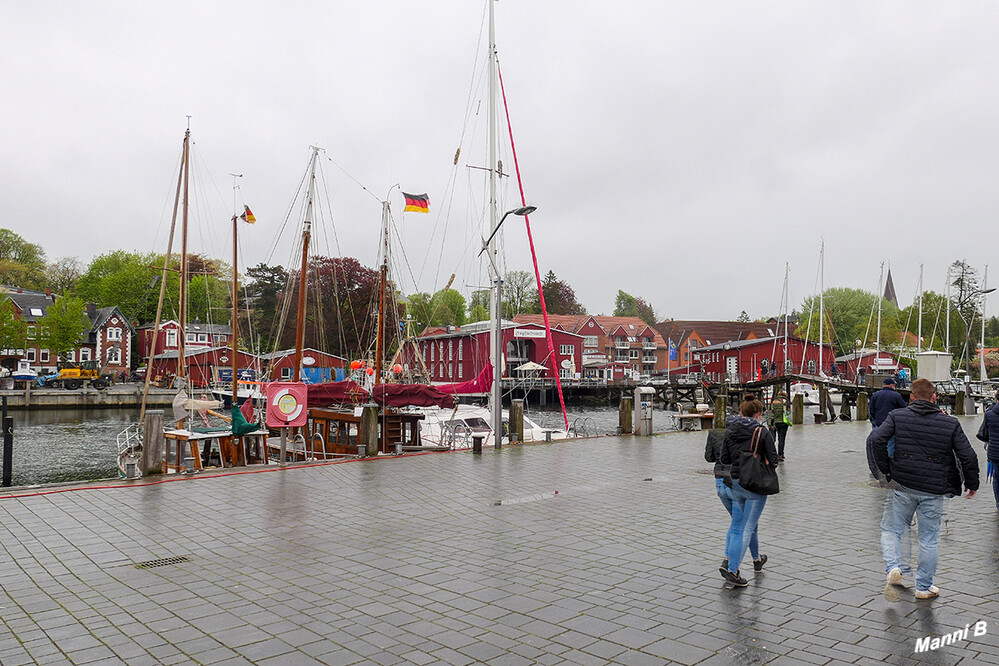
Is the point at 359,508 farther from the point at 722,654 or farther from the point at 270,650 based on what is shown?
the point at 722,654

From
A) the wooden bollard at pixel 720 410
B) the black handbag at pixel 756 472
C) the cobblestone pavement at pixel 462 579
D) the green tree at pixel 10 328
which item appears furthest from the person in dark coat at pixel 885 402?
the green tree at pixel 10 328

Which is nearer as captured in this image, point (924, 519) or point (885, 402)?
point (924, 519)

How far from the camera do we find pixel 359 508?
11.5 meters

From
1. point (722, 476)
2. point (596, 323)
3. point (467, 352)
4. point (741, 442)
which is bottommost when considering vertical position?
point (722, 476)

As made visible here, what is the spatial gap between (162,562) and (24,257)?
116m

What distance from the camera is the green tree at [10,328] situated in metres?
69.6

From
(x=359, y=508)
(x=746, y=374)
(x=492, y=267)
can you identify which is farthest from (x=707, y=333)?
(x=359, y=508)

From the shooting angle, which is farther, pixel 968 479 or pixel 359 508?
pixel 359 508

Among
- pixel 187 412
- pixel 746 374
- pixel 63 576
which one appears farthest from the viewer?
pixel 746 374

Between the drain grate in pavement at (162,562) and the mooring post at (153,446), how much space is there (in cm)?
628

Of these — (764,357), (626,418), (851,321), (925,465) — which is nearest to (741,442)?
(925,465)

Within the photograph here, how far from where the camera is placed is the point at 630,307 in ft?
537

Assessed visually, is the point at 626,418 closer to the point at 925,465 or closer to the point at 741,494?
the point at 741,494

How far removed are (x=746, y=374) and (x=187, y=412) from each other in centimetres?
7049
